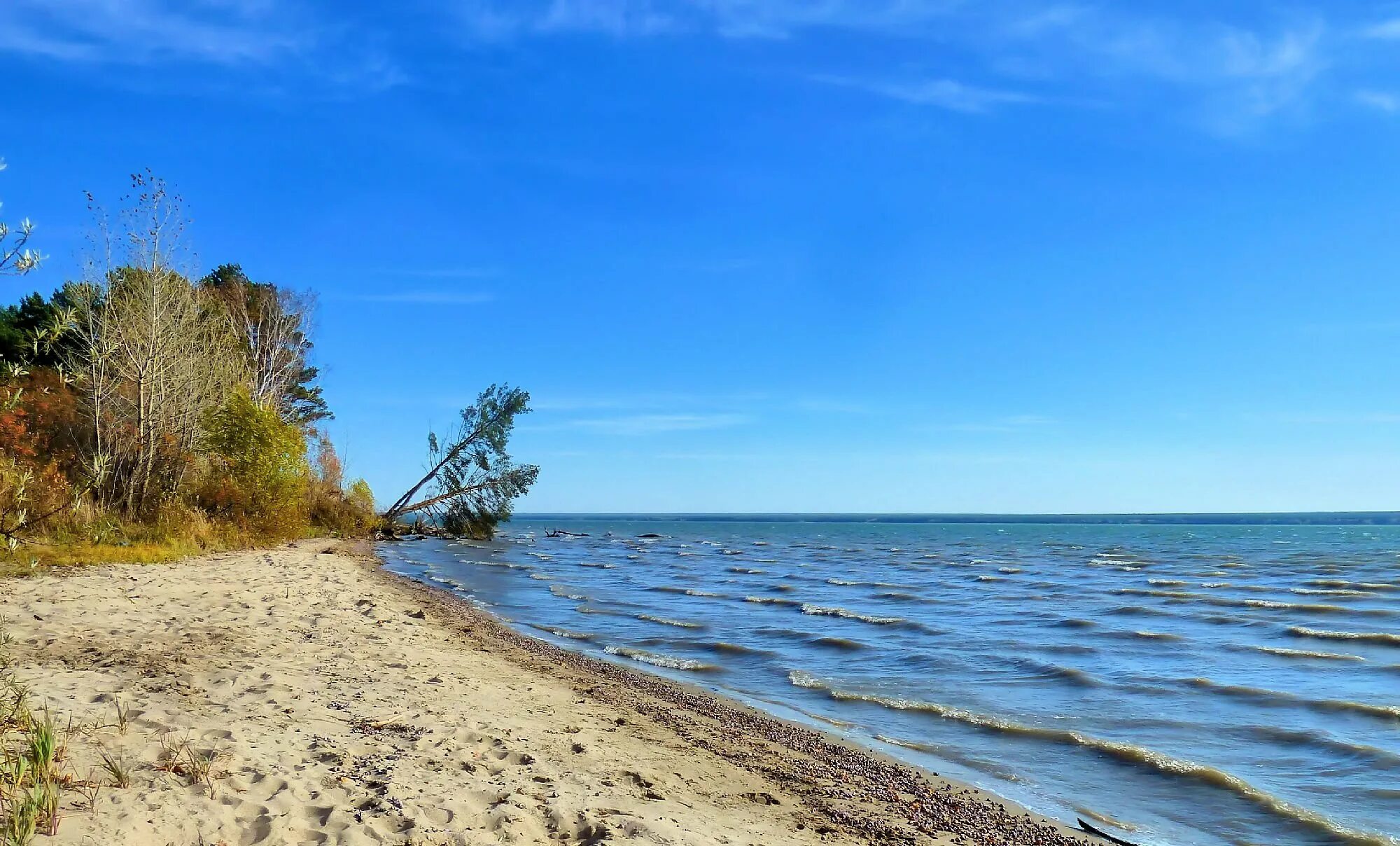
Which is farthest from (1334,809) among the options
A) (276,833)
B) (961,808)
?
(276,833)

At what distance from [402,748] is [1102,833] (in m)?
5.76

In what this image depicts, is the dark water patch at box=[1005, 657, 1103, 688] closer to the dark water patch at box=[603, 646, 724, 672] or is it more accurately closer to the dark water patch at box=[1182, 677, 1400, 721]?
the dark water patch at box=[1182, 677, 1400, 721]

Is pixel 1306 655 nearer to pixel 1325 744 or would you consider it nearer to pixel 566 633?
pixel 1325 744

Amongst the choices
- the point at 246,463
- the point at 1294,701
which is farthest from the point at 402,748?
the point at 246,463

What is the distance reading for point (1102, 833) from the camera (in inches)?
275

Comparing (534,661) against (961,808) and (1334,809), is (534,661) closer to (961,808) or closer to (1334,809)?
(961,808)

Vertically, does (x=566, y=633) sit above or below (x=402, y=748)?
below

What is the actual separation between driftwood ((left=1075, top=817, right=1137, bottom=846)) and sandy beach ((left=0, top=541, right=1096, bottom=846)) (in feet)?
0.84

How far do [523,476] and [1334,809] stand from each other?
44.0m

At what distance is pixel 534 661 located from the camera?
→ 12.5 meters

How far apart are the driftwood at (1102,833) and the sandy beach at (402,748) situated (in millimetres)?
255

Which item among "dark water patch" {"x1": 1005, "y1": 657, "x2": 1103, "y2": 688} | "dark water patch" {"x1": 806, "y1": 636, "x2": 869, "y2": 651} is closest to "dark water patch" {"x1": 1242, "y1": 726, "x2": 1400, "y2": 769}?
"dark water patch" {"x1": 1005, "y1": 657, "x2": 1103, "y2": 688}

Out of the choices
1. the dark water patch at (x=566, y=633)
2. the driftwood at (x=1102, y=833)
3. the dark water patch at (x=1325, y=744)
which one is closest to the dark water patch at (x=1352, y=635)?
the dark water patch at (x=1325, y=744)

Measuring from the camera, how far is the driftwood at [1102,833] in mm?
6836
